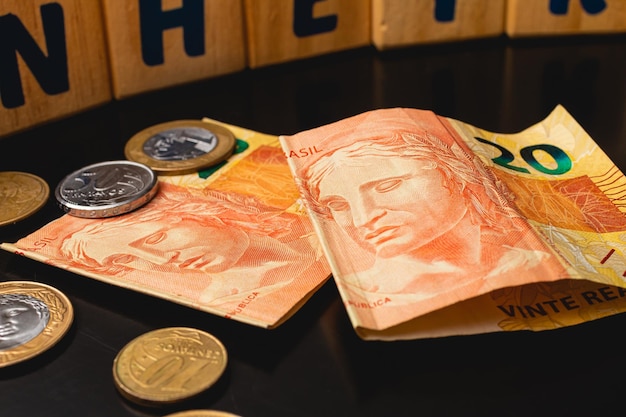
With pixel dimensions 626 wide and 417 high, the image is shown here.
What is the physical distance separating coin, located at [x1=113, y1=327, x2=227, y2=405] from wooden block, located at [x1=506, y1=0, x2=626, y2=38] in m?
1.06

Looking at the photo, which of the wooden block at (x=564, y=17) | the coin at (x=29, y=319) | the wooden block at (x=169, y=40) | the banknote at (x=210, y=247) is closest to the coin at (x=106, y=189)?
the banknote at (x=210, y=247)

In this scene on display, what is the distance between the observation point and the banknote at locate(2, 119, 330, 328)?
0.95 m

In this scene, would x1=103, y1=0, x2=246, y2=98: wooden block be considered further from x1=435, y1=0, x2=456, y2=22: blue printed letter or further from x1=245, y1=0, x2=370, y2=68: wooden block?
x1=435, y1=0, x2=456, y2=22: blue printed letter

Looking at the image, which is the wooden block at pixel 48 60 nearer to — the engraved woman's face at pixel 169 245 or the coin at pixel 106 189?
the coin at pixel 106 189

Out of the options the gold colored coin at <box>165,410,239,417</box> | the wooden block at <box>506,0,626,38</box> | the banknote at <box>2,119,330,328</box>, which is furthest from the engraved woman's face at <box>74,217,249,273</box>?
the wooden block at <box>506,0,626,38</box>

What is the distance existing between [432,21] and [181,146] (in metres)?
0.61

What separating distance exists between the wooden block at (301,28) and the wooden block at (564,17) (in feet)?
0.98

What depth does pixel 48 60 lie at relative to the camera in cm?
138

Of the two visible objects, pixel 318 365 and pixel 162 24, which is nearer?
pixel 318 365

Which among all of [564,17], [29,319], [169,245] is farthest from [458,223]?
[564,17]

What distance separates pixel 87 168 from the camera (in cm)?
125

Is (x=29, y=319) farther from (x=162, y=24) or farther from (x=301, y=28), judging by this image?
(x=301, y=28)

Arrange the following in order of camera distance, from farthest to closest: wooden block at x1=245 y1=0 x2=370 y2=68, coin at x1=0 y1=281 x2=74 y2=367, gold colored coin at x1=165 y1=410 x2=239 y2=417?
1. wooden block at x1=245 y1=0 x2=370 y2=68
2. coin at x1=0 y1=281 x2=74 y2=367
3. gold colored coin at x1=165 y1=410 x2=239 y2=417

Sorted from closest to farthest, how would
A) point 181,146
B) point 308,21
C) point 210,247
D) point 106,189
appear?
point 210,247 < point 106,189 < point 181,146 < point 308,21
